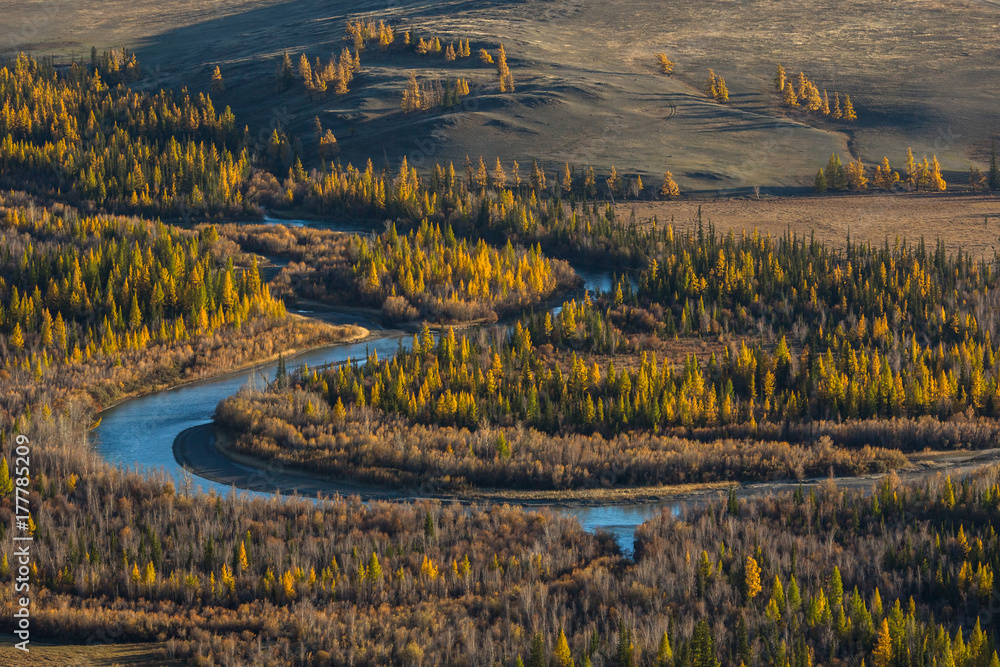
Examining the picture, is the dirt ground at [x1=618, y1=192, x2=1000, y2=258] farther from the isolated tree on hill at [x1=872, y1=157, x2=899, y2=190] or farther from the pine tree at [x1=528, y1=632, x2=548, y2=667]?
the pine tree at [x1=528, y1=632, x2=548, y2=667]

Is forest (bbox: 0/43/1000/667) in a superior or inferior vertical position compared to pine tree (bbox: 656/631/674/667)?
inferior

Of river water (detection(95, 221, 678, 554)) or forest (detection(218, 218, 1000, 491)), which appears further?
forest (detection(218, 218, 1000, 491))

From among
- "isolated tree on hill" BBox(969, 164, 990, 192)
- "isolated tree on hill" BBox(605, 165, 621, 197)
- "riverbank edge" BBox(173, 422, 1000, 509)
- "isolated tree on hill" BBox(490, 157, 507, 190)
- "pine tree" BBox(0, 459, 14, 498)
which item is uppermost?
"pine tree" BBox(0, 459, 14, 498)

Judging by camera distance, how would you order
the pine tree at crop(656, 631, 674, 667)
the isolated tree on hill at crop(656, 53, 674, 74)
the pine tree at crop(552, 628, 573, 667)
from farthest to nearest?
the isolated tree on hill at crop(656, 53, 674, 74), the pine tree at crop(552, 628, 573, 667), the pine tree at crop(656, 631, 674, 667)

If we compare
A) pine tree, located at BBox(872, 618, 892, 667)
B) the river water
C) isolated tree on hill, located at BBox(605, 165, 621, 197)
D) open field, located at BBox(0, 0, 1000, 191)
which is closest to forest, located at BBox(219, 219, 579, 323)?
the river water

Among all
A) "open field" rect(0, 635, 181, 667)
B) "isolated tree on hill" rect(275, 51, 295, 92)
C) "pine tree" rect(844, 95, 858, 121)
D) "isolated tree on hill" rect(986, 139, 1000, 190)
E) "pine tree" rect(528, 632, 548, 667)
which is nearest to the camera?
"pine tree" rect(528, 632, 548, 667)

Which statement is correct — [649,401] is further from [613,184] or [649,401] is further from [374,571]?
[613,184]

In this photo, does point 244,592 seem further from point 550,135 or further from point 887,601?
point 550,135

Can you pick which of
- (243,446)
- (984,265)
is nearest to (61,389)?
(243,446)
